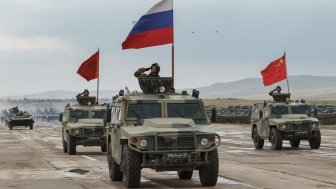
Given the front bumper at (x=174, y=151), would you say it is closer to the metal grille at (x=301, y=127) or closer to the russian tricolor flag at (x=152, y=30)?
the russian tricolor flag at (x=152, y=30)

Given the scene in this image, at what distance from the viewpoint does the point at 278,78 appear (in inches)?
1266

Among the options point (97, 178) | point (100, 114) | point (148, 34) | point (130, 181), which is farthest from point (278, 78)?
point (130, 181)

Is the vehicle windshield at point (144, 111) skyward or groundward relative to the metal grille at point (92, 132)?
skyward

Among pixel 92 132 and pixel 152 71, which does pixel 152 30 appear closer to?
pixel 152 71

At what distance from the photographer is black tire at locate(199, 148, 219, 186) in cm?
1212

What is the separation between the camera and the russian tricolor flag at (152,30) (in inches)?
696

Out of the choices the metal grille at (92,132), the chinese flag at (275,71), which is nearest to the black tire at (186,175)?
the metal grille at (92,132)

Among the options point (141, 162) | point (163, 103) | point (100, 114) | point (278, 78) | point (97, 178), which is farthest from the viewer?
point (278, 78)

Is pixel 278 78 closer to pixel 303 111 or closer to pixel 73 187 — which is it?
pixel 303 111

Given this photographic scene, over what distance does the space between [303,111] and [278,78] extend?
6.31 m

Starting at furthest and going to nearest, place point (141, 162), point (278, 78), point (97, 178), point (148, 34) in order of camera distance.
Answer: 1. point (278, 78)
2. point (148, 34)
3. point (97, 178)
4. point (141, 162)

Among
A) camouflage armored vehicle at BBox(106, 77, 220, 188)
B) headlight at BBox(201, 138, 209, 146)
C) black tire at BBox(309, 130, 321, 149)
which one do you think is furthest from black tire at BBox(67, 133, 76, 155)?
headlight at BBox(201, 138, 209, 146)

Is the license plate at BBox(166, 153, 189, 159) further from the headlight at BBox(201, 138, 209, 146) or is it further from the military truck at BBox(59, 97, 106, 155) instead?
the military truck at BBox(59, 97, 106, 155)

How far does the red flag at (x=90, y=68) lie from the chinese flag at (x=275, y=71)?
26.7ft
